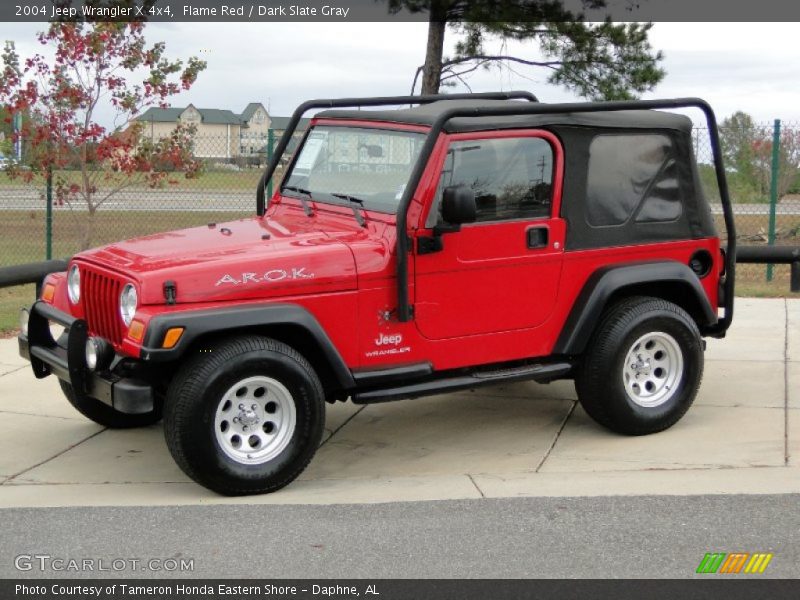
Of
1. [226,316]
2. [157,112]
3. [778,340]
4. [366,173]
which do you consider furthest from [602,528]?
[157,112]

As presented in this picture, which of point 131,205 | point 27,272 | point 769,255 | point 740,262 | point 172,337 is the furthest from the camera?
point 131,205

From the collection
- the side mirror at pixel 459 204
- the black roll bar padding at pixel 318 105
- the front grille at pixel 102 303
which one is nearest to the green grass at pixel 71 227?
the black roll bar padding at pixel 318 105

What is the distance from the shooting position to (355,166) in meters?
7.01

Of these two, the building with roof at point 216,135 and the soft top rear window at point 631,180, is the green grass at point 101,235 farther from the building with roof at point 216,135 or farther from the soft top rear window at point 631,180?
the soft top rear window at point 631,180

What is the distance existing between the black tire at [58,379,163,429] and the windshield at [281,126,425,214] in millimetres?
1668

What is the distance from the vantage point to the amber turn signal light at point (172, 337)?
573cm

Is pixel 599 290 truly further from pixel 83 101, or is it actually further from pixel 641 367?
pixel 83 101

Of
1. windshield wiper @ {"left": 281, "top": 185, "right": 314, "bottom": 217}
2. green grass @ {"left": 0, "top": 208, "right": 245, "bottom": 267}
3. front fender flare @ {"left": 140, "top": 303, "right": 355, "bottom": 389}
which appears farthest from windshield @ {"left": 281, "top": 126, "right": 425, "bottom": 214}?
green grass @ {"left": 0, "top": 208, "right": 245, "bottom": 267}

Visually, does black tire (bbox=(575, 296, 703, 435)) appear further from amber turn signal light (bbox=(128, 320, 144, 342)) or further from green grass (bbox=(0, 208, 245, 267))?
green grass (bbox=(0, 208, 245, 267))

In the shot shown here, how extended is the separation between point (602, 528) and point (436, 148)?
2274 millimetres

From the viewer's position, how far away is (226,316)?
5.88 meters

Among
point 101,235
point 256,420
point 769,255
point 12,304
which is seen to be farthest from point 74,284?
point 101,235

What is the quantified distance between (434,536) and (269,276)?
5.29ft

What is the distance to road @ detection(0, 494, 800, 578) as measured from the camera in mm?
5008
